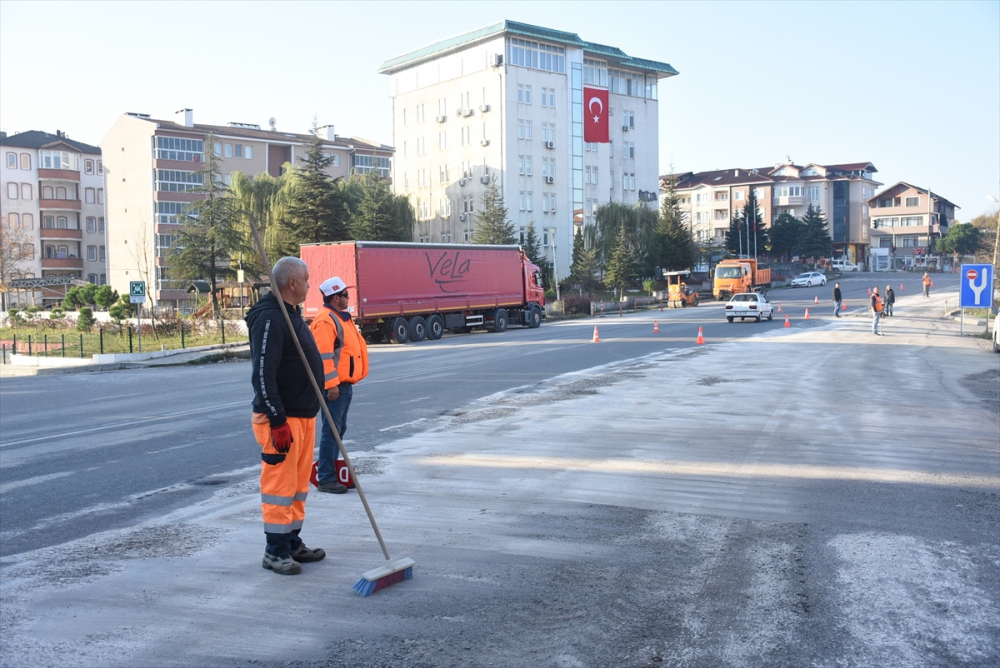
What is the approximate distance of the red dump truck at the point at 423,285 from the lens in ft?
103

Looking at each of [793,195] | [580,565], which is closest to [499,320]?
[580,565]

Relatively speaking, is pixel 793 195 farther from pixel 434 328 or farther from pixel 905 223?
pixel 434 328

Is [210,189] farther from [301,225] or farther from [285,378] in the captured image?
[285,378]

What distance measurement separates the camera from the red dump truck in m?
31.5

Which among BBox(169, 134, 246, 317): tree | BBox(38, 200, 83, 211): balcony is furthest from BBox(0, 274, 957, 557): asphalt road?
BBox(38, 200, 83, 211): balcony

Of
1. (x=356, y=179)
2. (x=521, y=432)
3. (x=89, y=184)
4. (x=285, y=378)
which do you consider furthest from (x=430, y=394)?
(x=89, y=184)

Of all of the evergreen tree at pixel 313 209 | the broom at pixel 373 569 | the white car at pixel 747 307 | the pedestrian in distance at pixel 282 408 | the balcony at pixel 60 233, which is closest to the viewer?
the broom at pixel 373 569

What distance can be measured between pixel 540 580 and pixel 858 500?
3.69 meters

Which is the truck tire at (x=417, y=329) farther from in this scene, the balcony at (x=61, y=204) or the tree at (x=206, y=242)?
the balcony at (x=61, y=204)

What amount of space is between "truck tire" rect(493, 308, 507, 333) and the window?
4653 cm

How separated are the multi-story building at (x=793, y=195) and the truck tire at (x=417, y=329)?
94.1 meters

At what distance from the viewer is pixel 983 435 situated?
11500 millimetres

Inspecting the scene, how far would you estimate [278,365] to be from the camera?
5477mm

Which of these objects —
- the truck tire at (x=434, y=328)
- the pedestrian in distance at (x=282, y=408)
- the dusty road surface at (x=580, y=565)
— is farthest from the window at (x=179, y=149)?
the pedestrian in distance at (x=282, y=408)
